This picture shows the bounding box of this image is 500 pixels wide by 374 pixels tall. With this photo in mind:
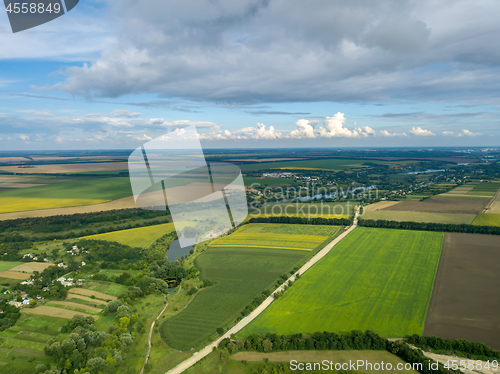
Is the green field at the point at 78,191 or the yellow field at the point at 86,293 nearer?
the yellow field at the point at 86,293

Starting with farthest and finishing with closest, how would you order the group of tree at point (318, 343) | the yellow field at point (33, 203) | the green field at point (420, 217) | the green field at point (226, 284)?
the yellow field at point (33, 203)
the green field at point (420, 217)
the green field at point (226, 284)
the group of tree at point (318, 343)

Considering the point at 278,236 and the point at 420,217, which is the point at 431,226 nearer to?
the point at 420,217

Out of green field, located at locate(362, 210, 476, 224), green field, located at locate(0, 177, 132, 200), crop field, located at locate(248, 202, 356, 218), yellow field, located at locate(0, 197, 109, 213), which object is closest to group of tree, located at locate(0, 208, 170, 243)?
yellow field, located at locate(0, 197, 109, 213)

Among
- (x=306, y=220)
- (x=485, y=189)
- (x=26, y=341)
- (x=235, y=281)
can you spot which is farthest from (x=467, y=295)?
(x=485, y=189)

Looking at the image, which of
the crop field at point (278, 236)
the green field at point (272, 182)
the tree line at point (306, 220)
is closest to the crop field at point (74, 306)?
the crop field at point (278, 236)

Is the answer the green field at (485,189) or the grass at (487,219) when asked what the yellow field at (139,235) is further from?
the green field at (485,189)

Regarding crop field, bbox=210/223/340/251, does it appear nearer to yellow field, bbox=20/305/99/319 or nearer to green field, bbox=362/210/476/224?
green field, bbox=362/210/476/224

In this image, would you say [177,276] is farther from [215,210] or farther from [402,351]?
[215,210]
